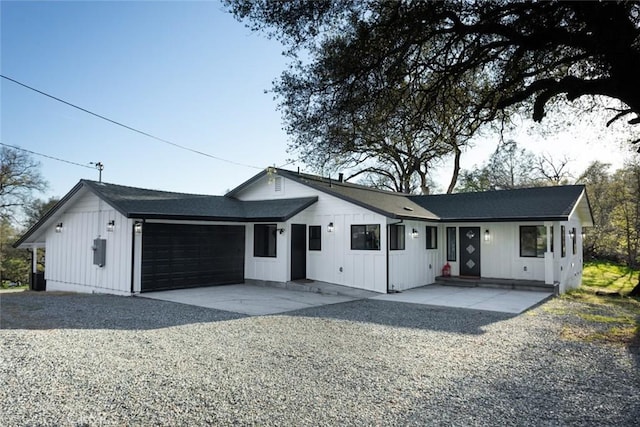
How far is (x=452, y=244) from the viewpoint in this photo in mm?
15922

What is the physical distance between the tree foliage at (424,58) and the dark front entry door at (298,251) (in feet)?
23.7

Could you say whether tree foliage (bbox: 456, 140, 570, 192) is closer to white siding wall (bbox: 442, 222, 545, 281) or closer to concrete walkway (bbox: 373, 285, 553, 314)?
white siding wall (bbox: 442, 222, 545, 281)

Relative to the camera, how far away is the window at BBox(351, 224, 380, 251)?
495 inches

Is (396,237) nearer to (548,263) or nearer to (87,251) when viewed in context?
(548,263)

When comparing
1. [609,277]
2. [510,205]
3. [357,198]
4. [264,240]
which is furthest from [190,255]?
[609,277]

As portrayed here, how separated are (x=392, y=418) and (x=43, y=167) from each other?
33.3 m

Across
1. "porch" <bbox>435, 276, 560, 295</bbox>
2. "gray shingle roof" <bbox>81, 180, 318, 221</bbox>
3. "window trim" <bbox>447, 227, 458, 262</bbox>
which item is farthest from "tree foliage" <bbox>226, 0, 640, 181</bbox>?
"window trim" <bbox>447, 227, 458, 262</bbox>

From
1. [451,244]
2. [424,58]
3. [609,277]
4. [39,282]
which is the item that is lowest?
[609,277]

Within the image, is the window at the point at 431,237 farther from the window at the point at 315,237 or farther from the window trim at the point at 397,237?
the window at the point at 315,237

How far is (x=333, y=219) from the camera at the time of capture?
13.6m

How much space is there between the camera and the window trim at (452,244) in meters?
15.9

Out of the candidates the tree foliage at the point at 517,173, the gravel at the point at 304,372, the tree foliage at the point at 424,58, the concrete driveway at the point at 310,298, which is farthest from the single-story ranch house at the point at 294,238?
the tree foliage at the point at 517,173

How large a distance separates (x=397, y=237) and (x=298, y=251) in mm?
3384

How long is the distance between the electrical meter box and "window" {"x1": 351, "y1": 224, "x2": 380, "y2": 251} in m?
7.54
